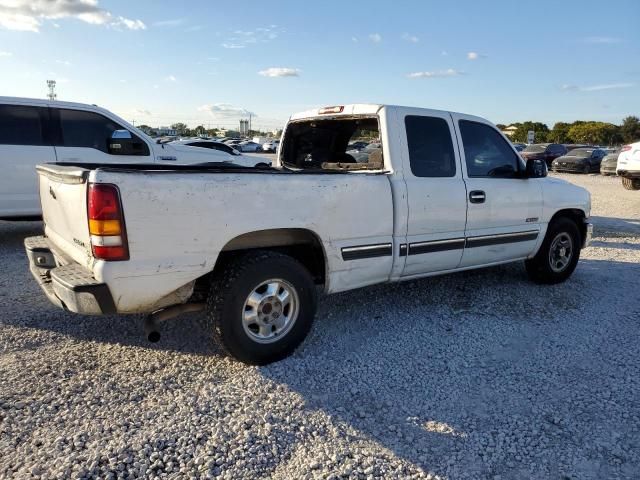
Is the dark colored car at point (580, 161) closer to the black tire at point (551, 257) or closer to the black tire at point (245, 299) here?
the black tire at point (551, 257)

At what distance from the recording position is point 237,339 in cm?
342

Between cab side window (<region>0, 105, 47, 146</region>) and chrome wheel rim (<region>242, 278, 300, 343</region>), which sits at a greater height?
cab side window (<region>0, 105, 47, 146</region>)

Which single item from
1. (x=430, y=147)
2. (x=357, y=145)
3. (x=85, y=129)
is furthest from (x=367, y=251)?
(x=85, y=129)

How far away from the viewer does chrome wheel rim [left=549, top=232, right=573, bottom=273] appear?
5723 millimetres

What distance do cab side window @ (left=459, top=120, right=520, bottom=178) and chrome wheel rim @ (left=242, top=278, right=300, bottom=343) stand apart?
7.27 feet

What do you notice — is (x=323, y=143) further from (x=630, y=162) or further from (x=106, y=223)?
(x=630, y=162)

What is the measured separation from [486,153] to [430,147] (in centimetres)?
83

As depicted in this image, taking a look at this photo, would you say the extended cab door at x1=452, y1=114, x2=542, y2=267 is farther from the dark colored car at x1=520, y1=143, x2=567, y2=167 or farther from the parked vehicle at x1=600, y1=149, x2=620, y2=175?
the dark colored car at x1=520, y1=143, x2=567, y2=167

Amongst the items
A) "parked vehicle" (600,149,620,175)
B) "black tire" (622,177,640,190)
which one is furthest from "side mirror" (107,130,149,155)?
"parked vehicle" (600,149,620,175)

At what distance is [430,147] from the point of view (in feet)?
14.9

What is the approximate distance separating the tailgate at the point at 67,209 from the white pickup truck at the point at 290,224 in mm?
16

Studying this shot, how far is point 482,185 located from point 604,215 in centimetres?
868

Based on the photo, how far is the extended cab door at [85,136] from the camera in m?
7.16

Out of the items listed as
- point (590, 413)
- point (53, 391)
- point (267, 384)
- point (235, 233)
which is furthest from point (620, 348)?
point (53, 391)
